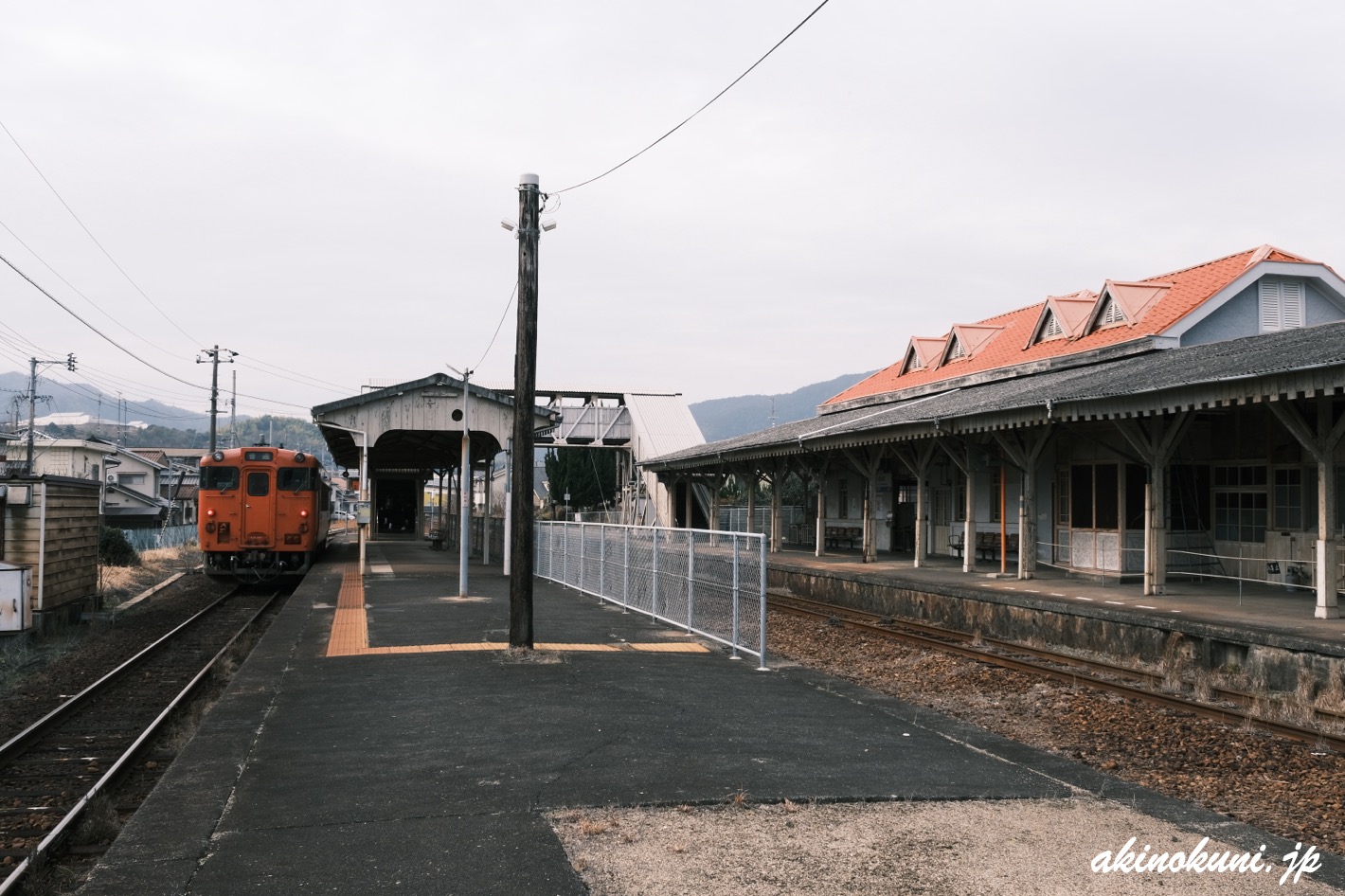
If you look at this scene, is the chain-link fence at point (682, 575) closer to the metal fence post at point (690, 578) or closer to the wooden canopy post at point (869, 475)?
the metal fence post at point (690, 578)

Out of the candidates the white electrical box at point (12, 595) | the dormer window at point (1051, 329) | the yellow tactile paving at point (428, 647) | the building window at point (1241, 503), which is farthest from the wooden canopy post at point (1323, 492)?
the white electrical box at point (12, 595)

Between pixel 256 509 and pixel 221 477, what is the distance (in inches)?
37.5

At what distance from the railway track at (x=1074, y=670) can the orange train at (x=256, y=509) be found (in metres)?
10.8

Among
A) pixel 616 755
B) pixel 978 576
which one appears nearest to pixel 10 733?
pixel 616 755

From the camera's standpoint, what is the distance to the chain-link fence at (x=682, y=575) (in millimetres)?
11039

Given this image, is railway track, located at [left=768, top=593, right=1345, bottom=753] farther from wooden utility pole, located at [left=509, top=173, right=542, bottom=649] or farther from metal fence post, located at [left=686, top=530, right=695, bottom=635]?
wooden utility pole, located at [left=509, top=173, right=542, bottom=649]

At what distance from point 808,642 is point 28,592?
10341 mm

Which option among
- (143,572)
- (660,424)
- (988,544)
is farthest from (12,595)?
(660,424)

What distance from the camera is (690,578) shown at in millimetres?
12398

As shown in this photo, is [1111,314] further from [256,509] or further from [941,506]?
[256,509]

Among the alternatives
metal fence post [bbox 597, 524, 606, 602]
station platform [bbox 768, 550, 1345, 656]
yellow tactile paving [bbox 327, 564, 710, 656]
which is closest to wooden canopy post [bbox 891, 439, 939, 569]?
station platform [bbox 768, 550, 1345, 656]

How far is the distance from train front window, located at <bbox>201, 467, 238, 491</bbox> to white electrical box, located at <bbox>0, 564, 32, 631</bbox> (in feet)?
28.6

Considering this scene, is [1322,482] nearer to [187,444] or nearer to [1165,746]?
[1165,746]

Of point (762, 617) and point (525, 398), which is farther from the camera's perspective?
point (525, 398)
